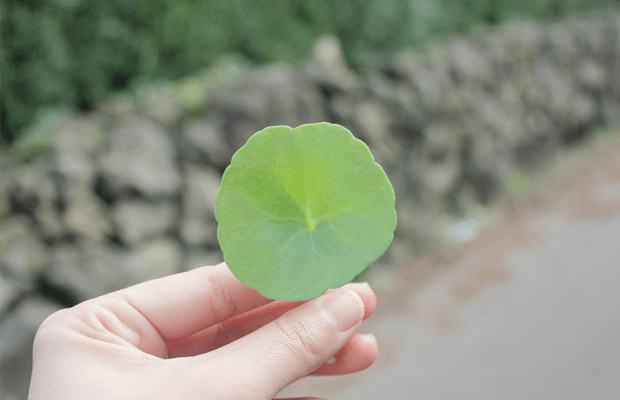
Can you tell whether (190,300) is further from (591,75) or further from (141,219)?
(591,75)

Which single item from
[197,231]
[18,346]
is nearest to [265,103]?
[197,231]

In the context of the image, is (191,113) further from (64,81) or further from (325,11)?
(325,11)

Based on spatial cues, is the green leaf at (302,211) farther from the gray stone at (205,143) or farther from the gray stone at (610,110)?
the gray stone at (610,110)

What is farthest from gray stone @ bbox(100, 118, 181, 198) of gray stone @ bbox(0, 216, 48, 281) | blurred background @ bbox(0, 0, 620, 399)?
gray stone @ bbox(0, 216, 48, 281)

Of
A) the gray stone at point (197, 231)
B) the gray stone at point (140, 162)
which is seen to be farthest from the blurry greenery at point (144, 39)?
the gray stone at point (197, 231)

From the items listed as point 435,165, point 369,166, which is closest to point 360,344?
point 369,166

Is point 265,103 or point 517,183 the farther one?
point 517,183

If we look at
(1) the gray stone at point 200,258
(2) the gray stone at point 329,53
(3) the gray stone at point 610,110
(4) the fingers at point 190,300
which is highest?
(2) the gray stone at point 329,53
